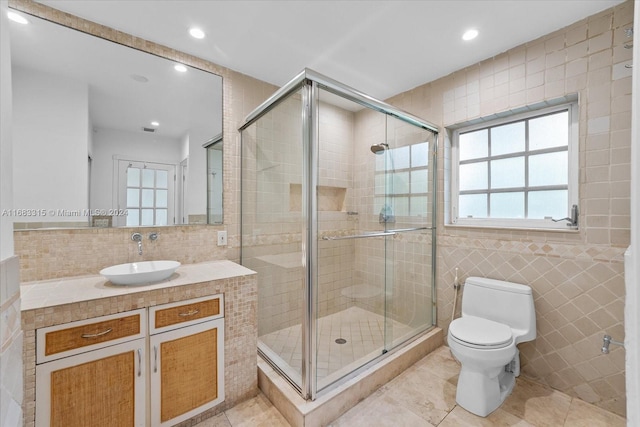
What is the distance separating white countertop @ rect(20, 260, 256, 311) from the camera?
4.02 feet

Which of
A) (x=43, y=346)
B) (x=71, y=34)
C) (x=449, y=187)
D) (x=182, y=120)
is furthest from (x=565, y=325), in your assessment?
(x=71, y=34)

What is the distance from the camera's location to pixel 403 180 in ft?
7.57

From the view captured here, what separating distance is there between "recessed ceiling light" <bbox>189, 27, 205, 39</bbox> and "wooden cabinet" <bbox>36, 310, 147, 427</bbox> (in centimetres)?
179

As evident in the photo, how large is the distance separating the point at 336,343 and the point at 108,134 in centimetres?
209

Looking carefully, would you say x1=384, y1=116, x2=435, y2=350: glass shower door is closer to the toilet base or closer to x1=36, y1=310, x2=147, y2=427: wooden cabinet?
the toilet base

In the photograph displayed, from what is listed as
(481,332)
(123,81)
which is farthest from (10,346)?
(481,332)

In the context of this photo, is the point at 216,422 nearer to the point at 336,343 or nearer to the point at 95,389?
the point at 95,389

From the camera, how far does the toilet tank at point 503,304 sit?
181 centimetres

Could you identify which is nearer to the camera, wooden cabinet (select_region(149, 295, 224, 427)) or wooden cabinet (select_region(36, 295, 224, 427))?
wooden cabinet (select_region(36, 295, 224, 427))

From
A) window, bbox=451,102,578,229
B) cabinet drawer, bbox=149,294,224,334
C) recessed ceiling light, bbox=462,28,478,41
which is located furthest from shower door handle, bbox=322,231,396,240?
recessed ceiling light, bbox=462,28,478,41

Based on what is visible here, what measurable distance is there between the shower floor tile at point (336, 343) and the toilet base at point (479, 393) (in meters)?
0.56

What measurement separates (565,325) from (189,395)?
2.40 metres

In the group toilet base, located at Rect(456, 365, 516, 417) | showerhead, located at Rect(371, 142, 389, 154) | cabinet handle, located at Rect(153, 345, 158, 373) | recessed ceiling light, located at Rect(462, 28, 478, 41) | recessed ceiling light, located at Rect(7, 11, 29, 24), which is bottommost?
toilet base, located at Rect(456, 365, 516, 417)

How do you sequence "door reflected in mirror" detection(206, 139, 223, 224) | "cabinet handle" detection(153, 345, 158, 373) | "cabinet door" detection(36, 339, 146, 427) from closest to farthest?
"cabinet door" detection(36, 339, 146, 427) → "cabinet handle" detection(153, 345, 158, 373) → "door reflected in mirror" detection(206, 139, 223, 224)
